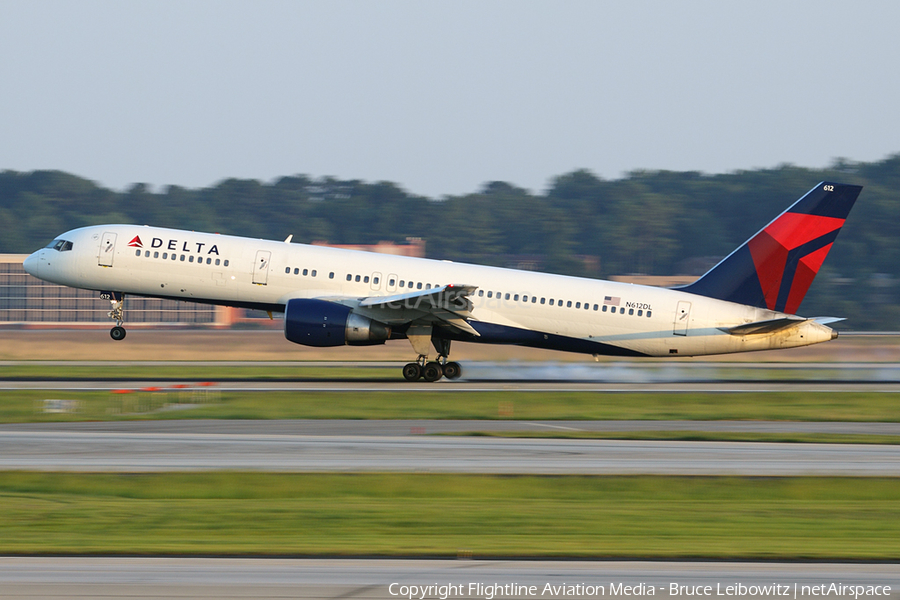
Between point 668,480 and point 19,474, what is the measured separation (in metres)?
12.9

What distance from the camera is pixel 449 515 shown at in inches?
649

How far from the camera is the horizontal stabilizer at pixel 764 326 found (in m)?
36.4

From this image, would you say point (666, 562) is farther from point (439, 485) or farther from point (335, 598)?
point (439, 485)

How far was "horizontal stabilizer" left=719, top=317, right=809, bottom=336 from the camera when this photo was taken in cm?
3644

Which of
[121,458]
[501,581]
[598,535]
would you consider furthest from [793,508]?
[121,458]

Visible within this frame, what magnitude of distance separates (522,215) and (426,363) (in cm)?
10935

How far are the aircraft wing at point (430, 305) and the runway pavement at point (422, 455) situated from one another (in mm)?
11048

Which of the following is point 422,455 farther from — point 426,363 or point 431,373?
point 426,363

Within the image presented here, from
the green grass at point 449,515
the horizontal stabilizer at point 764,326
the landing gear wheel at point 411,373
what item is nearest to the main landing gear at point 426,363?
the landing gear wheel at point 411,373

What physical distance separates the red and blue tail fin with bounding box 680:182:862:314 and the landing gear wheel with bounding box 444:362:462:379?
10854mm

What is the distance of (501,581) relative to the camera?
12188mm

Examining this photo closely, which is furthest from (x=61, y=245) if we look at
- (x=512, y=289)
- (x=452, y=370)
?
(x=512, y=289)

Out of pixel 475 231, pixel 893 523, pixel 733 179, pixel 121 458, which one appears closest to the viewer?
pixel 893 523

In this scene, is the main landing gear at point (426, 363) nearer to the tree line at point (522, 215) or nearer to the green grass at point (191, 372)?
the green grass at point (191, 372)
